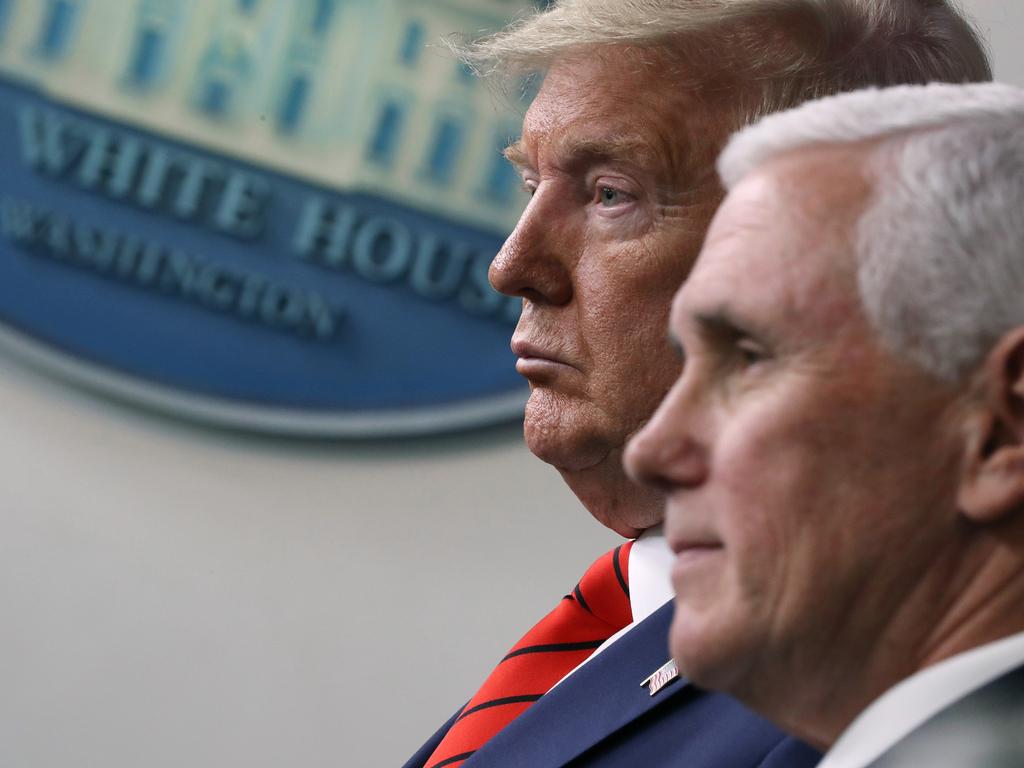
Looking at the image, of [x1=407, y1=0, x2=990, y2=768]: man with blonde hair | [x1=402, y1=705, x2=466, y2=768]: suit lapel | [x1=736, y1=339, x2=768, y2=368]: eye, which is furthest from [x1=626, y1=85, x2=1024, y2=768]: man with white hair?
[x1=402, y1=705, x2=466, y2=768]: suit lapel

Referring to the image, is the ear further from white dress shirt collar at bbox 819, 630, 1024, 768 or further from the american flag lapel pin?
the american flag lapel pin

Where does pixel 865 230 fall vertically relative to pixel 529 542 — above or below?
above

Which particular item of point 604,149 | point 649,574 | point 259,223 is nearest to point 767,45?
point 604,149

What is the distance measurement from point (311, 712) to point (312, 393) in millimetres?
403

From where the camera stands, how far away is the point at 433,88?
1514mm

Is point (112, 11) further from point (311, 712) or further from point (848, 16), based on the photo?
point (848, 16)

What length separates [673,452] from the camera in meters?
0.47

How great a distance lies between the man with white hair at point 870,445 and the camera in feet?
1.37

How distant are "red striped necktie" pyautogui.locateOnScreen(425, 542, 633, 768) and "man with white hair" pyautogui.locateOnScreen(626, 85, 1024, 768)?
0.41 m

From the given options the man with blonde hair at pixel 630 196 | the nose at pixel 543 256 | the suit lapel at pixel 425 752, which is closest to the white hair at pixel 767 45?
the man with blonde hair at pixel 630 196

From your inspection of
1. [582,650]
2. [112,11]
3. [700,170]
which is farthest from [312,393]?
[700,170]

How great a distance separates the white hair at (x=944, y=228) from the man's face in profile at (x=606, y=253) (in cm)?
32

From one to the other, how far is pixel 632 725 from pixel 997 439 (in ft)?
1.13

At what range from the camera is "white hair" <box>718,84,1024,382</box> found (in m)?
0.42
